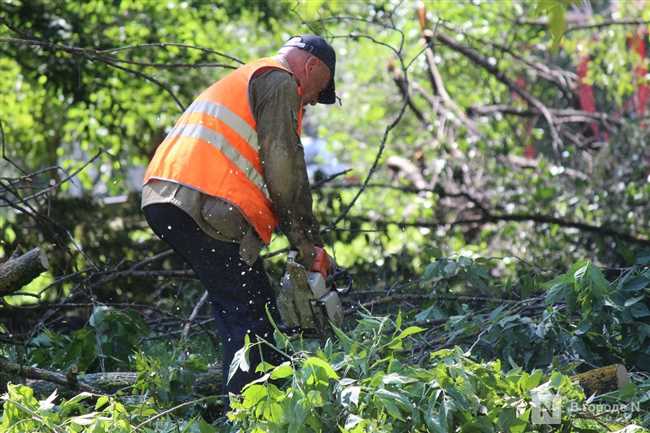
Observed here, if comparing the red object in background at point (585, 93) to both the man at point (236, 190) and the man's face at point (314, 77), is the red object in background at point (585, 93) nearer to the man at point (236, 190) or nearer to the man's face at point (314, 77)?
the man's face at point (314, 77)

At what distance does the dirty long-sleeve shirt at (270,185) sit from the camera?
4023 millimetres

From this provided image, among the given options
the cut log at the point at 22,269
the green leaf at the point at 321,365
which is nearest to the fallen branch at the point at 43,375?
the cut log at the point at 22,269

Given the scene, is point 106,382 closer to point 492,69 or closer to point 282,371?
point 282,371

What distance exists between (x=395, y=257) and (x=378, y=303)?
152cm

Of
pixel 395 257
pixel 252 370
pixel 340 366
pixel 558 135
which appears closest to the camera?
pixel 340 366

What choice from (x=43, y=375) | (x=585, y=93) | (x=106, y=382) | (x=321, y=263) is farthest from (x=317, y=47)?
(x=585, y=93)

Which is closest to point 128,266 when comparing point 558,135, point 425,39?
point 425,39

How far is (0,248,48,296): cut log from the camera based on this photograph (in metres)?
4.46

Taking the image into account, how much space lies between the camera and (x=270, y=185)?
408cm

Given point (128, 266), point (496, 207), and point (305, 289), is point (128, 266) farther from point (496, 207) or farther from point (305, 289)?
point (496, 207)

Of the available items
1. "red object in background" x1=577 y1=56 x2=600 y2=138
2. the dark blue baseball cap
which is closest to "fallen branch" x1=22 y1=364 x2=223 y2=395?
the dark blue baseball cap

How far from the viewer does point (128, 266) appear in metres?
6.30

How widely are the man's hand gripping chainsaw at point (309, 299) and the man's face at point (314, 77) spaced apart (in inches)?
26.2

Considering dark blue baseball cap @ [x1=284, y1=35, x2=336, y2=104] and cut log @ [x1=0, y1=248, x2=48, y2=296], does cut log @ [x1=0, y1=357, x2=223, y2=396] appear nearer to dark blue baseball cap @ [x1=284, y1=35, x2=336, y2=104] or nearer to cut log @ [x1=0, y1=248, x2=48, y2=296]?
cut log @ [x1=0, y1=248, x2=48, y2=296]
